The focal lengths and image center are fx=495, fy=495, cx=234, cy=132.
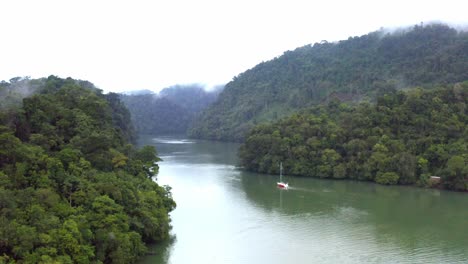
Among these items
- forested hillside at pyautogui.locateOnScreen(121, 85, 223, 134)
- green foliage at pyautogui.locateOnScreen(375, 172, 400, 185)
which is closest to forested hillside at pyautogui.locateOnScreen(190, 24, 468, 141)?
forested hillside at pyautogui.locateOnScreen(121, 85, 223, 134)

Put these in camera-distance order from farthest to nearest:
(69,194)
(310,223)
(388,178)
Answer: (388,178), (310,223), (69,194)

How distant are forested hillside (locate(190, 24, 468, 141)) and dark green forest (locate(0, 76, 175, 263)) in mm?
47596

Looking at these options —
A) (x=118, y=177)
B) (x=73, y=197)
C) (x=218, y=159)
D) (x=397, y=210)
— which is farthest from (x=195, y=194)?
(x=218, y=159)

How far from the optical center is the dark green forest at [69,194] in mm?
19312

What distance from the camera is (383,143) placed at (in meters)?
46.9

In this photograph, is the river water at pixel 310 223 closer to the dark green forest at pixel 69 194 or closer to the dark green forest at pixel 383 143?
the dark green forest at pixel 383 143

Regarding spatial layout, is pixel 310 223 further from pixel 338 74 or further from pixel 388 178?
pixel 338 74

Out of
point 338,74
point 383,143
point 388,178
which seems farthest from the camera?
point 338,74

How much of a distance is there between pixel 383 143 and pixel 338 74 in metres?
42.6

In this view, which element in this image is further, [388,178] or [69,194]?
[388,178]

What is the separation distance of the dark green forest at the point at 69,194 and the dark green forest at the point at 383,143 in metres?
19.2

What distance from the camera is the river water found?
25594mm

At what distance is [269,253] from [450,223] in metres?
13.9

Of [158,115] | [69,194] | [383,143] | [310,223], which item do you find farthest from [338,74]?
[158,115]
